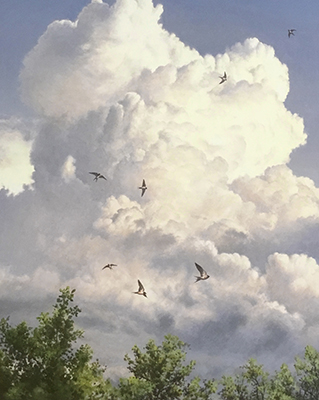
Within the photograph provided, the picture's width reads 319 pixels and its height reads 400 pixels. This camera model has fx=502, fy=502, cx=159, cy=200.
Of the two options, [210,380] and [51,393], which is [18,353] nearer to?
[51,393]

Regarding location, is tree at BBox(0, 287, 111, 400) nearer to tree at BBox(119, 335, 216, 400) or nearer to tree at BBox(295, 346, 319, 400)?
tree at BBox(119, 335, 216, 400)

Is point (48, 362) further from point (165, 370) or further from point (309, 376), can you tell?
point (309, 376)

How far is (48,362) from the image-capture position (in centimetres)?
3244

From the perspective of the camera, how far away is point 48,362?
3244 cm

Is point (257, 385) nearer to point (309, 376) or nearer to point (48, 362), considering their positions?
point (309, 376)

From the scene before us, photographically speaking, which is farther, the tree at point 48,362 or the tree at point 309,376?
the tree at point 309,376

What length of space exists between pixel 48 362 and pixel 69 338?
217 cm

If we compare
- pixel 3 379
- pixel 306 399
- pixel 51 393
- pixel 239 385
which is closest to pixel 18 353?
pixel 3 379

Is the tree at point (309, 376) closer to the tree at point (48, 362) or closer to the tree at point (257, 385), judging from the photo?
the tree at point (257, 385)

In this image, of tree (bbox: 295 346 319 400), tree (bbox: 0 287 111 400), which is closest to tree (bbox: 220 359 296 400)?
tree (bbox: 295 346 319 400)

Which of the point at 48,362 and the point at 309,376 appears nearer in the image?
the point at 48,362

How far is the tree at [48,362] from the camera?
1259 inches

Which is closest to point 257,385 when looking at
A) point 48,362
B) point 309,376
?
point 309,376

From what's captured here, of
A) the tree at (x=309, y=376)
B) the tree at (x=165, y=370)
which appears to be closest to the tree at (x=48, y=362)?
the tree at (x=165, y=370)
